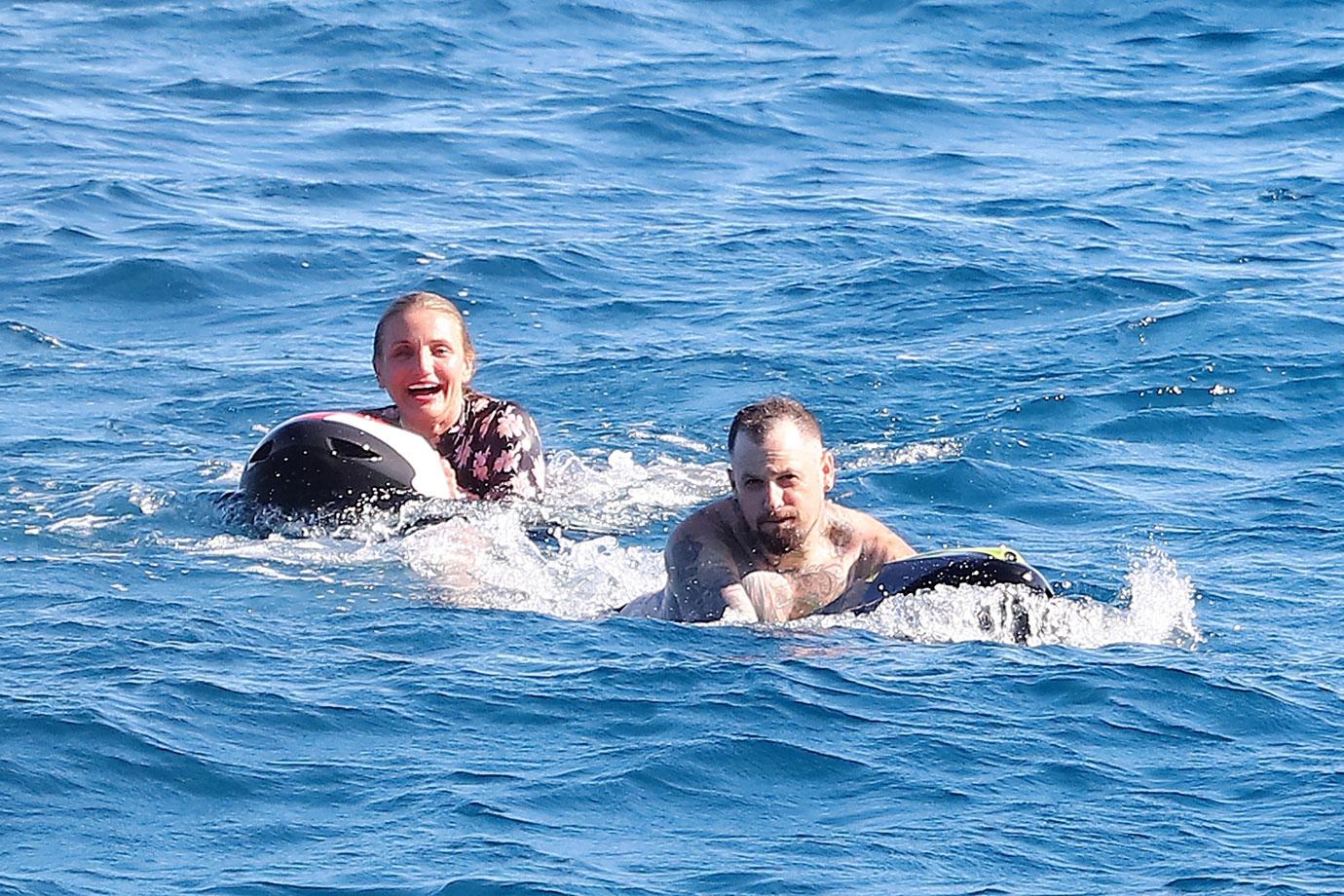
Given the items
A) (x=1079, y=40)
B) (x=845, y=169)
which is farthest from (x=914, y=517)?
(x=1079, y=40)

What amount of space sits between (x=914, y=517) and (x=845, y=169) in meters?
8.72

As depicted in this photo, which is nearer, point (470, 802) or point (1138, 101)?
point (470, 802)

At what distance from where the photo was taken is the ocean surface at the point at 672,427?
287 inches

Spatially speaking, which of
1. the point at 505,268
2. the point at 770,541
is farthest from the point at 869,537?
the point at 505,268

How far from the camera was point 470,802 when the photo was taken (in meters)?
7.30

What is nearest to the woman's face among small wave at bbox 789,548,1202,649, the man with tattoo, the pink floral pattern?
the pink floral pattern

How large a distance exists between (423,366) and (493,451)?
607 mm

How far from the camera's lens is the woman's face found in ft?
36.9

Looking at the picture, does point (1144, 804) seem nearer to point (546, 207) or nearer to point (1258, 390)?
point (1258, 390)

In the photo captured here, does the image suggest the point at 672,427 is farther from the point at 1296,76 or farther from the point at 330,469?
the point at 1296,76

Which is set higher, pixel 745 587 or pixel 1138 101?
pixel 1138 101

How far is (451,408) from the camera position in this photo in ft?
38.1

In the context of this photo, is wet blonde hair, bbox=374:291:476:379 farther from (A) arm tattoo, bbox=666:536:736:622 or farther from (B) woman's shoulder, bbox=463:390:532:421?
(A) arm tattoo, bbox=666:536:736:622

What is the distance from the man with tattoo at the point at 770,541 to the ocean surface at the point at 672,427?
0.23 m
